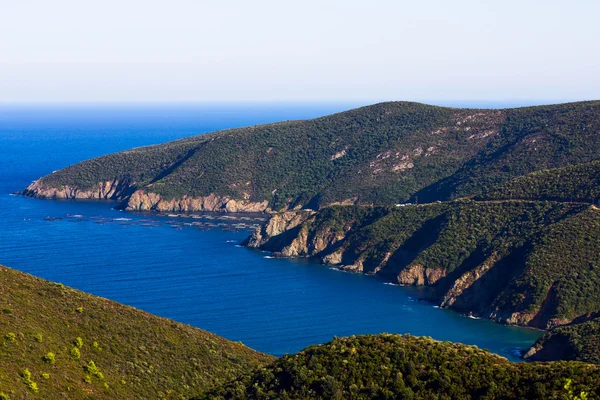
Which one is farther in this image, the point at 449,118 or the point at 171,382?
the point at 449,118

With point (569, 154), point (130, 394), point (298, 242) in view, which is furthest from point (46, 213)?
point (130, 394)

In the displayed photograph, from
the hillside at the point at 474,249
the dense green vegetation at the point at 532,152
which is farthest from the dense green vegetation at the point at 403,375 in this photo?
the dense green vegetation at the point at 532,152

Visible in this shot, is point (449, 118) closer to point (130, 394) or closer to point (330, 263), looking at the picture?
point (330, 263)

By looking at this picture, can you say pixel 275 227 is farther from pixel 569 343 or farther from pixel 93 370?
pixel 93 370

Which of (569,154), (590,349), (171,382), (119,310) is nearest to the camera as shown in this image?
(171,382)

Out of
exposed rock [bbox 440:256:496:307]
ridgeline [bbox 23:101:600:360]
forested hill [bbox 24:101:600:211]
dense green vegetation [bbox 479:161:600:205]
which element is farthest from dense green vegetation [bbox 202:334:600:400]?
forested hill [bbox 24:101:600:211]
